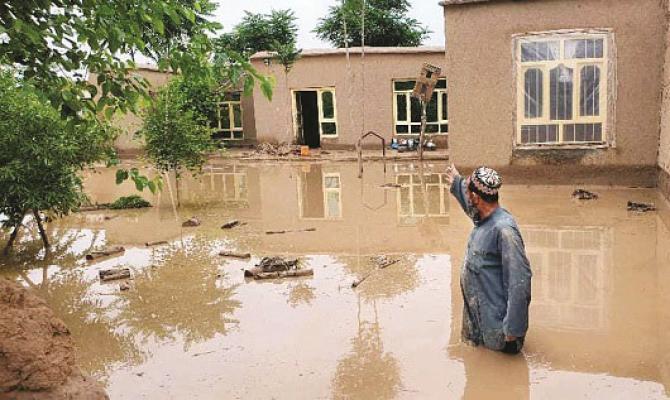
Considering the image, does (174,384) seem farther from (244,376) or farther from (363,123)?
(363,123)

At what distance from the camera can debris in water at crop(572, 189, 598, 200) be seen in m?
11.1

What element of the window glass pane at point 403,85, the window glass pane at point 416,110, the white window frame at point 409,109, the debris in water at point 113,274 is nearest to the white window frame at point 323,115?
the white window frame at point 409,109

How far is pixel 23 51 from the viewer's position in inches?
134

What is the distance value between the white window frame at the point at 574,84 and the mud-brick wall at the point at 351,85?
758cm

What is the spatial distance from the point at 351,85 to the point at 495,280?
1614 cm

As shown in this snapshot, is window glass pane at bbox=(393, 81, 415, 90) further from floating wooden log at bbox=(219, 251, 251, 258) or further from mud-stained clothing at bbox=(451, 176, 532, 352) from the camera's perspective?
mud-stained clothing at bbox=(451, 176, 532, 352)

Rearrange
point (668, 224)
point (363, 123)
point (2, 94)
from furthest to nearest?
point (363, 123) → point (668, 224) → point (2, 94)

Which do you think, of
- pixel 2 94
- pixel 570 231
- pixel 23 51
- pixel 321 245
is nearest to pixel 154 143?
pixel 2 94

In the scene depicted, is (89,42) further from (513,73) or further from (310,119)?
(310,119)

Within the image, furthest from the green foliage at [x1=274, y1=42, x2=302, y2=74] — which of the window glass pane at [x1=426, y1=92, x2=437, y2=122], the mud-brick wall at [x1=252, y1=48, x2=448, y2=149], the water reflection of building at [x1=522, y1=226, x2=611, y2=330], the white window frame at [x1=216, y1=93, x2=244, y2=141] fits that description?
the water reflection of building at [x1=522, y1=226, x2=611, y2=330]

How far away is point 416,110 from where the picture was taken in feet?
71.4

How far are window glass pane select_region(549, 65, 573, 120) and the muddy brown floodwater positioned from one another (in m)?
1.86

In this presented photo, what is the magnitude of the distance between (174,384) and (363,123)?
16.1 m

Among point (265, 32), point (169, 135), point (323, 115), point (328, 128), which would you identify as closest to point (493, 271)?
point (169, 135)
